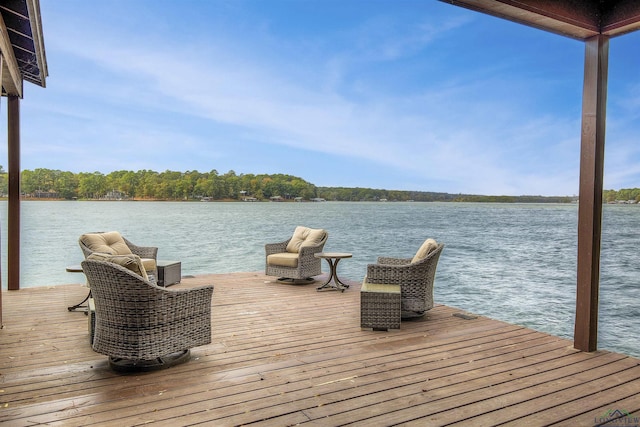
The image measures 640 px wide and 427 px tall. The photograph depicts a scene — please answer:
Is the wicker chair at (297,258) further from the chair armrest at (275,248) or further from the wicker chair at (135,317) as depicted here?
the wicker chair at (135,317)

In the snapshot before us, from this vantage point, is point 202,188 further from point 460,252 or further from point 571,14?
point 571,14

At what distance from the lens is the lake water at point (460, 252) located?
36.6ft

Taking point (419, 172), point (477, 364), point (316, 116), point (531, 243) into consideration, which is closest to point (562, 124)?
point (531, 243)

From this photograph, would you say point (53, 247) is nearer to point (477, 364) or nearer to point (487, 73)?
point (477, 364)

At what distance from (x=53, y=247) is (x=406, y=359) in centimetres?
2401

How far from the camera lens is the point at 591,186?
11.8 ft

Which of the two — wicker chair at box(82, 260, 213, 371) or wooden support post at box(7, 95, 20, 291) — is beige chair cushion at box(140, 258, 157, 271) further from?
wicker chair at box(82, 260, 213, 371)

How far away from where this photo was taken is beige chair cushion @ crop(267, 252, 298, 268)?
6.57 metres

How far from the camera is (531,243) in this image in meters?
33.3

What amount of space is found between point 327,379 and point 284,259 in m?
3.71

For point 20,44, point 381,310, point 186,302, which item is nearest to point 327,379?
point 186,302

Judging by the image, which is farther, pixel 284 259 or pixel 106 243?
pixel 284 259
